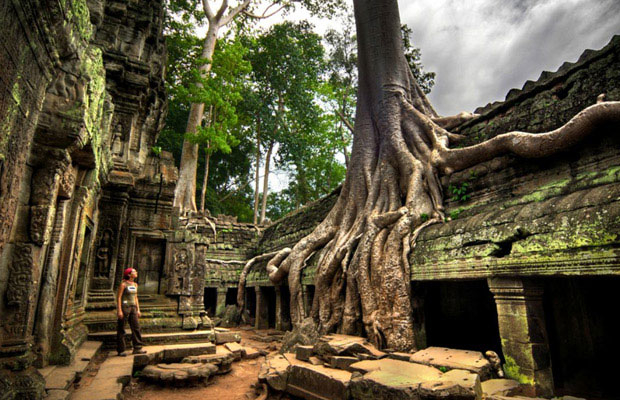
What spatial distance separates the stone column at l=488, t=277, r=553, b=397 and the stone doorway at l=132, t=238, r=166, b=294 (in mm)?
5652

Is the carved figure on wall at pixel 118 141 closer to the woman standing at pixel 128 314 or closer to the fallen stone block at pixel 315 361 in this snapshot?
the woman standing at pixel 128 314

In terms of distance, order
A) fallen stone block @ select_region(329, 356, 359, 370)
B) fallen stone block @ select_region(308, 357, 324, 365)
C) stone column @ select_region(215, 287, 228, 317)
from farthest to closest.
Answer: stone column @ select_region(215, 287, 228, 317)
fallen stone block @ select_region(308, 357, 324, 365)
fallen stone block @ select_region(329, 356, 359, 370)

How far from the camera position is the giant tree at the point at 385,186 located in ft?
16.3

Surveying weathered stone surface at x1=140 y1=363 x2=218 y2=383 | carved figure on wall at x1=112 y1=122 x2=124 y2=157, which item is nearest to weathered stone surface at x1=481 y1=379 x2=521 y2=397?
weathered stone surface at x1=140 y1=363 x2=218 y2=383

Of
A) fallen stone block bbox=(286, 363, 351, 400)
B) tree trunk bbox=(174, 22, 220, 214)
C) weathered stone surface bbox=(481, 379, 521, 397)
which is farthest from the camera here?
tree trunk bbox=(174, 22, 220, 214)

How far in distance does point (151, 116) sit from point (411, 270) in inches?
281

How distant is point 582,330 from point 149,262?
6837mm

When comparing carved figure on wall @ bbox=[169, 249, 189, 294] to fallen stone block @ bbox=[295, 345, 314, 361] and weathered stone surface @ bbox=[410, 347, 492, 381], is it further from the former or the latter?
weathered stone surface @ bbox=[410, 347, 492, 381]

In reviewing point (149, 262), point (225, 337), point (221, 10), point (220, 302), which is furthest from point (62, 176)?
point (221, 10)

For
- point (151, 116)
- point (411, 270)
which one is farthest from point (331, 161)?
point (411, 270)

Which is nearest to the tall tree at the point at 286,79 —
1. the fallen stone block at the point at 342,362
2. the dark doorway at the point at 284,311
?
the dark doorway at the point at 284,311

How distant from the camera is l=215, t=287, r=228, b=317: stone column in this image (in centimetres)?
Answer: 1217

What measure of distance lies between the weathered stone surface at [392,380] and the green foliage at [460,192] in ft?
9.53

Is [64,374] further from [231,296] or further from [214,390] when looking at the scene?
[231,296]
